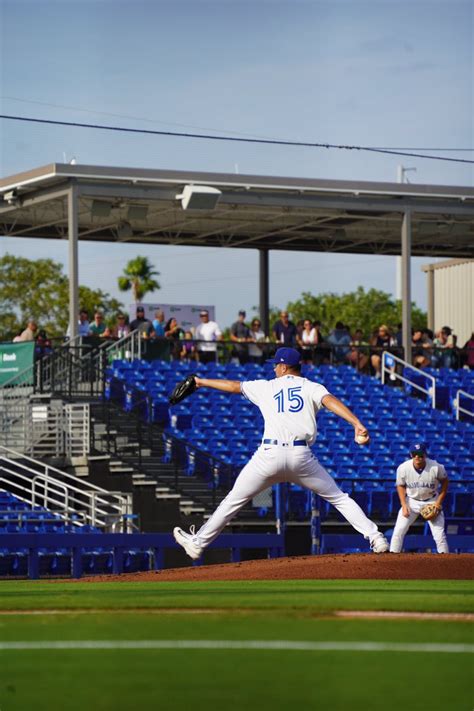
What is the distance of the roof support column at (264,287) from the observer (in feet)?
124

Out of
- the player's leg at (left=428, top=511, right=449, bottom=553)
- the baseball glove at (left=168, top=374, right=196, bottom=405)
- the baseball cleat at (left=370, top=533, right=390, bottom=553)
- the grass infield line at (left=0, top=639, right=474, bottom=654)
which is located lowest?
A: the player's leg at (left=428, top=511, right=449, bottom=553)

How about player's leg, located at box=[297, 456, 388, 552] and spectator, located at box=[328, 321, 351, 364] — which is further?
spectator, located at box=[328, 321, 351, 364]

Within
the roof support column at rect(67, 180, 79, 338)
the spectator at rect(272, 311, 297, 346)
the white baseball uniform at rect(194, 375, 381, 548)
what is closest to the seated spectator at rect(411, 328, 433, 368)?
the spectator at rect(272, 311, 297, 346)

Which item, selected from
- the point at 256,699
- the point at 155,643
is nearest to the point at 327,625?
the point at 155,643

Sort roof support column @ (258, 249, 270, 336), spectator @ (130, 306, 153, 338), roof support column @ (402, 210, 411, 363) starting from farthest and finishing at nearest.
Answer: roof support column @ (258, 249, 270, 336) < roof support column @ (402, 210, 411, 363) < spectator @ (130, 306, 153, 338)

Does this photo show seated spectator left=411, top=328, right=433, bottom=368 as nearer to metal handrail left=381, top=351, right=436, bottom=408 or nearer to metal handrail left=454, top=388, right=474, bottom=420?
metal handrail left=381, top=351, right=436, bottom=408

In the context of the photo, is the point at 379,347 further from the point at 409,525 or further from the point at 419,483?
the point at 409,525

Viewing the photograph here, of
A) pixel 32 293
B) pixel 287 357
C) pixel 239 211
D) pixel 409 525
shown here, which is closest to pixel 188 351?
pixel 239 211

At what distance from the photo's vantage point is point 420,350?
34.8m

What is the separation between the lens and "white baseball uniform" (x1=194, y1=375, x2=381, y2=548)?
41.1 ft

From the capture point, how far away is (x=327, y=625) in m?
7.64

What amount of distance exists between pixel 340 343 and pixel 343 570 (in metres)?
20.9

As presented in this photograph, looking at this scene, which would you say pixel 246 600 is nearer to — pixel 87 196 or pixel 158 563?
pixel 158 563

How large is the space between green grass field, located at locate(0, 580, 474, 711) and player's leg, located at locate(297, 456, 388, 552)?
111 inches
